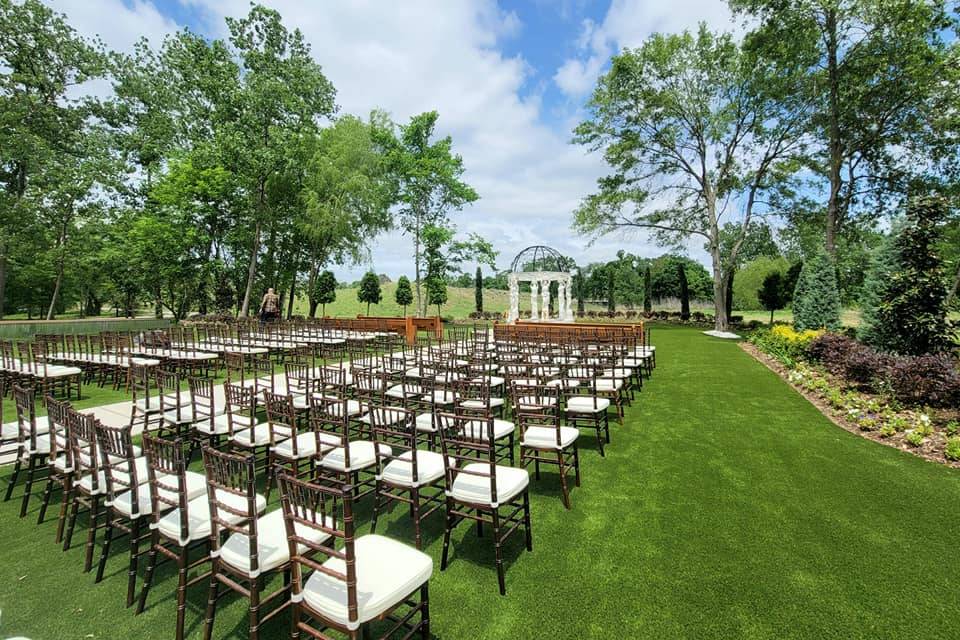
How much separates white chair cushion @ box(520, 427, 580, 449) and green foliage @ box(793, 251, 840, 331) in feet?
45.6

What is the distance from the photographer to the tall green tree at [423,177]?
2573 cm

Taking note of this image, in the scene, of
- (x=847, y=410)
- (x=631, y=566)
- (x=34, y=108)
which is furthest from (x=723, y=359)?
(x=34, y=108)

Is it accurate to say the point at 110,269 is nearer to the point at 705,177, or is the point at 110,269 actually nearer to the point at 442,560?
the point at 442,560

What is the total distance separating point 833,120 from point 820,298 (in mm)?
8696

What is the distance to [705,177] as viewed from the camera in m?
21.4

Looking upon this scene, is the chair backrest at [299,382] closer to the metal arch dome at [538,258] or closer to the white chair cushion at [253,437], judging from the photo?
the white chair cushion at [253,437]

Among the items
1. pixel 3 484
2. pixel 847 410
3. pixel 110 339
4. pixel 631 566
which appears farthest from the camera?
pixel 110 339

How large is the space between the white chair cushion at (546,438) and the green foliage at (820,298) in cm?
1391

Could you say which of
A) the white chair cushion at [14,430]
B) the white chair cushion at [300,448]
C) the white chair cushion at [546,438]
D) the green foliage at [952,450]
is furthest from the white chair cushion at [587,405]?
the white chair cushion at [14,430]

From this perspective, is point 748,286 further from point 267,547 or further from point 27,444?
point 27,444

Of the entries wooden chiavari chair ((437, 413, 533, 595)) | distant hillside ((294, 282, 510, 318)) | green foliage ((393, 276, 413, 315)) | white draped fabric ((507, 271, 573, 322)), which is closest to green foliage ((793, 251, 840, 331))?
white draped fabric ((507, 271, 573, 322))

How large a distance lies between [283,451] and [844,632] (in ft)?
12.4

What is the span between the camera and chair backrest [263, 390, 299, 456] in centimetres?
330

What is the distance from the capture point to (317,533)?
7.03ft
